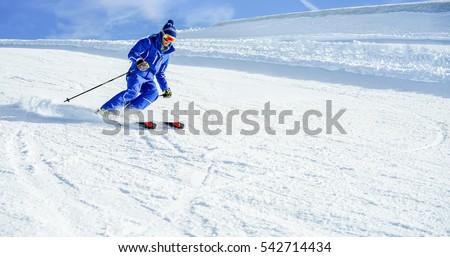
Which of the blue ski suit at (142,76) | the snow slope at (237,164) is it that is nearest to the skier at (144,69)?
the blue ski suit at (142,76)

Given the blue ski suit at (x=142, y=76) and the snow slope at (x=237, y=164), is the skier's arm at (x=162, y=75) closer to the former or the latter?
the blue ski suit at (x=142, y=76)

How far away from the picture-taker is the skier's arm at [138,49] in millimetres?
5574

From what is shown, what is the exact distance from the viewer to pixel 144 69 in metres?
5.59

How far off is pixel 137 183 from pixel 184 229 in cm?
90

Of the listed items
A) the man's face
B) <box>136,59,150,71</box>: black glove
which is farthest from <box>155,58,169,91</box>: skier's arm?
<box>136,59,150,71</box>: black glove

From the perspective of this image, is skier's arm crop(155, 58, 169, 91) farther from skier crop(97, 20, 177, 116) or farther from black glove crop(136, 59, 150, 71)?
black glove crop(136, 59, 150, 71)

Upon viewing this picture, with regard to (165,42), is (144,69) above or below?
below

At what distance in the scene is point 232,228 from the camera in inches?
114

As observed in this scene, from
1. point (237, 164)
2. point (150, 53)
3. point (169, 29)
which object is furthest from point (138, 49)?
point (237, 164)

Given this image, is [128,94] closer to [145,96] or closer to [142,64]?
[145,96]

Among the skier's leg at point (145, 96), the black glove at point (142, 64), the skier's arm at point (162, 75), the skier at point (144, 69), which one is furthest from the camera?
the skier's arm at point (162, 75)

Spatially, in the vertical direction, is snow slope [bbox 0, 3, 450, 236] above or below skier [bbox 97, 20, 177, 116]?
below

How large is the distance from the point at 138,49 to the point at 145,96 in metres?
0.70

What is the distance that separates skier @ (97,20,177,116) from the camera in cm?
558
